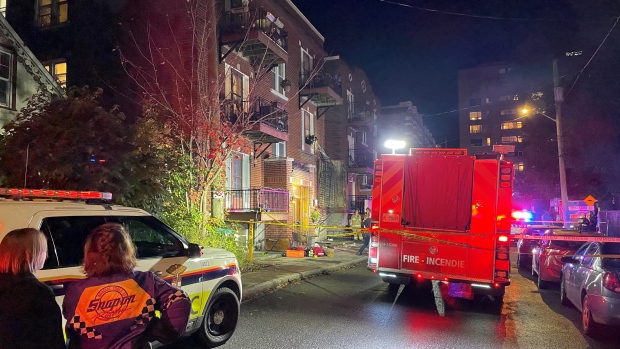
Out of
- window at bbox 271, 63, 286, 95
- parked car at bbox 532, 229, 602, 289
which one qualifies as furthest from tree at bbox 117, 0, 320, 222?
parked car at bbox 532, 229, 602, 289

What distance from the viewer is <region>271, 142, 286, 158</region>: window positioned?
2014 cm

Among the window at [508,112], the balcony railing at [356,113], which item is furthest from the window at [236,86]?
the window at [508,112]

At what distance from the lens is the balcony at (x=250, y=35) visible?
15922 millimetres

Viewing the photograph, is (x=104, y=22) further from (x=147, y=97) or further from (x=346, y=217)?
(x=346, y=217)

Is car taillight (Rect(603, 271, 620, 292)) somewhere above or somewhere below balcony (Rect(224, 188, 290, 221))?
below

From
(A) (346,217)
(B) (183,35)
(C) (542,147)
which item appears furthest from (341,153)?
(B) (183,35)

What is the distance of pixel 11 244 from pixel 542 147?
3226 centimetres

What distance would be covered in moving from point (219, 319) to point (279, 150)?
1474 cm

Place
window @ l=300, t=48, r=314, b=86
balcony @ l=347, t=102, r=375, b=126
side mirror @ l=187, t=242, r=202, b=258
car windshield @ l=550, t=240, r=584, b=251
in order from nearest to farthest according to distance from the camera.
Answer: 1. side mirror @ l=187, t=242, r=202, b=258
2. car windshield @ l=550, t=240, r=584, b=251
3. window @ l=300, t=48, r=314, b=86
4. balcony @ l=347, t=102, r=375, b=126

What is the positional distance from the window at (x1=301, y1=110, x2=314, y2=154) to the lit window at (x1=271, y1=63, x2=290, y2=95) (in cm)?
247

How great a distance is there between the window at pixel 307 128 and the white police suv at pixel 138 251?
53.8ft

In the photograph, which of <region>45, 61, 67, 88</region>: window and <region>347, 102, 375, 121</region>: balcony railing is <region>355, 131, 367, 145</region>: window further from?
<region>45, 61, 67, 88</region>: window

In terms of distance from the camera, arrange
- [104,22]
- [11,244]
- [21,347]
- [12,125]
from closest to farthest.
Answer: [21,347] → [11,244] → [12,125] → [104,22]

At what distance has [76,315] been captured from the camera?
249cm
